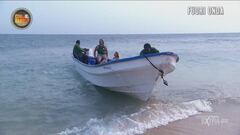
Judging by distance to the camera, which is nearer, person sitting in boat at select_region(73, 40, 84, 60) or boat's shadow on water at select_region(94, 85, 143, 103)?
boat's shadow on water at select_region(94, 85, 143, 103)

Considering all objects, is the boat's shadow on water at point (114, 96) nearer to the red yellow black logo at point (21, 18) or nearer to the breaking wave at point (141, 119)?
the breaking wave at point (141, 119)

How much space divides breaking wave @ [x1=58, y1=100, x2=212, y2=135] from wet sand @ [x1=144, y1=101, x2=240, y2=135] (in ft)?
0.76

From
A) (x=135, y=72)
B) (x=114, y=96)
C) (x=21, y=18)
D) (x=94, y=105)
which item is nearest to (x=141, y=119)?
(x=135, y=72)

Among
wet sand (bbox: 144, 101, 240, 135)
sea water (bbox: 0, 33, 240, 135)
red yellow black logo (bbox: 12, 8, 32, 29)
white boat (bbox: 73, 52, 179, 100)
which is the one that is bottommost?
sea water (bbox: 0, 33, 240, 135)

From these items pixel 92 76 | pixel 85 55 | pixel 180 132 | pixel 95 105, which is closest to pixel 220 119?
pixel 180 132

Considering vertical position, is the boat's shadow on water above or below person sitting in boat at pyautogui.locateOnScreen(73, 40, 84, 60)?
below

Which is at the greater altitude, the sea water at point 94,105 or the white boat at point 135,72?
the white boat at point 135,72

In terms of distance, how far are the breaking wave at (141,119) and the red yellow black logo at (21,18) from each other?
2.53m

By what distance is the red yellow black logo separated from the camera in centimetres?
507

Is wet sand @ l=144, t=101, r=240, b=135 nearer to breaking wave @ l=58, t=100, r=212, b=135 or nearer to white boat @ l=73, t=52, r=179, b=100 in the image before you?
breaking wave @ l=58, t=100, r=212, b=135

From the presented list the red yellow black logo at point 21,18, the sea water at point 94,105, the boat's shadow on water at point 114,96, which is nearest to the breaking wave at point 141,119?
the sea water at point 94,105

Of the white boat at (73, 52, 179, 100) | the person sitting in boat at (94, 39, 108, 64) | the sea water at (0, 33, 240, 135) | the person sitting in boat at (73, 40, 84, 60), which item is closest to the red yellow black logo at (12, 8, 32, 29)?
Answer: the sea water at (0, 33, 240, 135)

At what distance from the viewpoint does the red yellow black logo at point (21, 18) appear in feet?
16.6

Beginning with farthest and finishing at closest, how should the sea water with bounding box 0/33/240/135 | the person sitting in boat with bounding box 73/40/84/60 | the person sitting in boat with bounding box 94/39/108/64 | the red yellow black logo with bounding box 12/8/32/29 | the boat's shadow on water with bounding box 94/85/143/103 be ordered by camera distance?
1. the person sitting in boat with bounding box 73/40/84/60
2. the person sitting in boat with bounding box 94/39/108/64
3. the boat's shadow on water with bounding box 94/85/143/103
4. the sea water with bounding box 0/33/240/135
5. the red yellow black logo with bounding box 12/8/32/29
